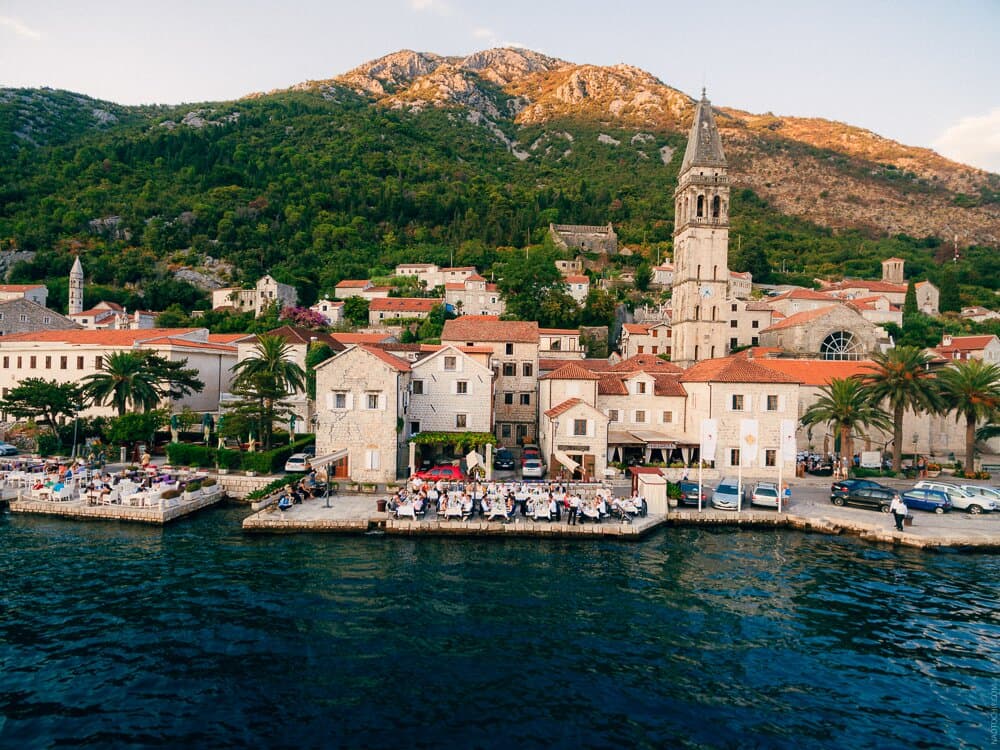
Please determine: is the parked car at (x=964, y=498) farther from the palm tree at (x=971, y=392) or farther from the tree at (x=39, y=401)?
the tree at (x=39, y=401)

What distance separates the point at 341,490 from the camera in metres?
31.0

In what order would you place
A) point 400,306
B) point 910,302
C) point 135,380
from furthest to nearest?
point 910,302
point 400,306
point 135,380

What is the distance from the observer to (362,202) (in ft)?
443

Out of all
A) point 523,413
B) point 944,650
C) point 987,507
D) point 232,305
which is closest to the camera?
point 944,650

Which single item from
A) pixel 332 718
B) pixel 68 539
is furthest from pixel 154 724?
pixel 68 539

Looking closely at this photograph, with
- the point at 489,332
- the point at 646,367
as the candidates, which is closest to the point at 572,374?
the point at 489,332

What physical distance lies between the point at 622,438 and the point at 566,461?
5600 millimetres

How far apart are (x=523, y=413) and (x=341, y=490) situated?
18.7 metres

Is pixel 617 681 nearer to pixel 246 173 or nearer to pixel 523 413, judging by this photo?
pixel 523 413

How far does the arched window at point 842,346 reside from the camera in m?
58.2

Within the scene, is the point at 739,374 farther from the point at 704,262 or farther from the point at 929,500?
the point at 704,262

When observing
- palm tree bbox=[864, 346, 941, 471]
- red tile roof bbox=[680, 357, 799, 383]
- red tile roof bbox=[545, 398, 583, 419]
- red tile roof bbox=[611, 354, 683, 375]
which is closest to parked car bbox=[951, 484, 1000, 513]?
palm tree bbox=[864, 346, 941, 471]

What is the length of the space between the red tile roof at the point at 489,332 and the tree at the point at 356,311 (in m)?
41.8

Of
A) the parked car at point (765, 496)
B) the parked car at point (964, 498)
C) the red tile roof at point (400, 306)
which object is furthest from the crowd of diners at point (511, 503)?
the red tile roof at point (400, 306)
